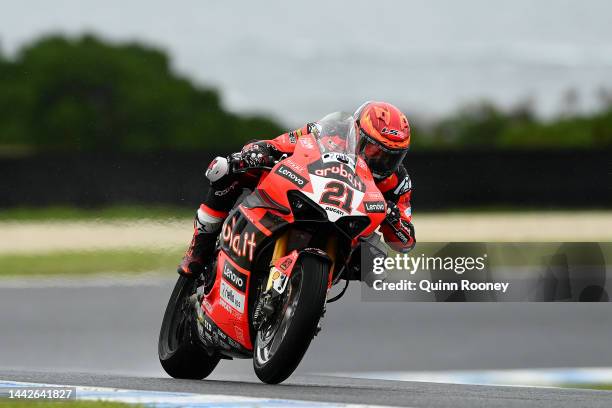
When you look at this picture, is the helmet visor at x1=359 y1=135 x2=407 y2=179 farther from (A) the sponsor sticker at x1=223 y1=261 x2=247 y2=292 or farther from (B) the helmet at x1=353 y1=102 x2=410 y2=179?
(A) the sponsor sticker at x1=223 y1=261 x2=247 y2=292

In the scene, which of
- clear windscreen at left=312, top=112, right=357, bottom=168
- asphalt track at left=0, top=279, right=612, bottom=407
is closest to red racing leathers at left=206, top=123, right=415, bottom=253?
clear windscreen at left=312, top=112, right=357, bottom=168

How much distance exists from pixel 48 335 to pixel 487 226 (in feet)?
24.4

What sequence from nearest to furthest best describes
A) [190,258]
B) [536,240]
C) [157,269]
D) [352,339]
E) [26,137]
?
[190,258], [352,339], [157,269], [536,240], [26,137]

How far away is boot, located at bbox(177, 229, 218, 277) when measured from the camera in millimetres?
5895

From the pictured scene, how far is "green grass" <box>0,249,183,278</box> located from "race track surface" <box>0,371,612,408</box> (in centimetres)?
318

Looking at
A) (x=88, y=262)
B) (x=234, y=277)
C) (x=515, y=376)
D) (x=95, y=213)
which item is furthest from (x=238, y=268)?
(x=88, y=262)

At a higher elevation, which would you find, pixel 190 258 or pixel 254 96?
pixel 190 258

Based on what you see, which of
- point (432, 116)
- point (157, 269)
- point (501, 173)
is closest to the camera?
point (157, 269)

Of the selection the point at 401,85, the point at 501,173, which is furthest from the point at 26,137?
the point at 501,173

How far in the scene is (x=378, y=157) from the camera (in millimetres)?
5266

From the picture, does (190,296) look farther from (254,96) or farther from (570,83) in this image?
(570,83)

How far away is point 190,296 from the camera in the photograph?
6043 mm

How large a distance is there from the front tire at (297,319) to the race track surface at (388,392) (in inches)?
A: 4.0

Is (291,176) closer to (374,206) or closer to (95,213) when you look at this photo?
(374,206)
